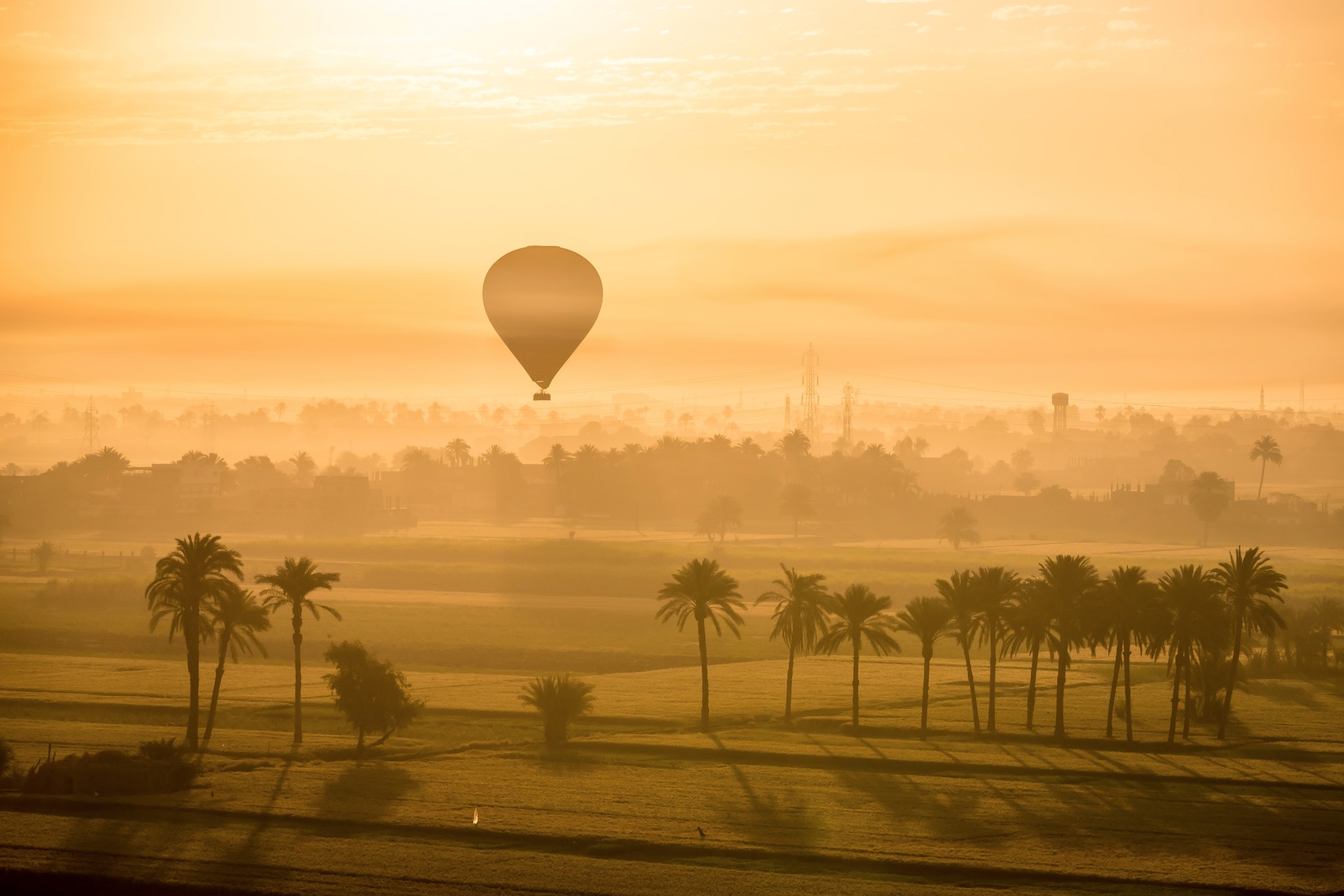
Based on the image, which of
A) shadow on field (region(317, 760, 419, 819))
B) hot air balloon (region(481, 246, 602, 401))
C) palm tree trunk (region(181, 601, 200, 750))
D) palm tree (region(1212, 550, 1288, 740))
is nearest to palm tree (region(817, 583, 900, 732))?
palm tree (region(1212, 550, 1288, 740))

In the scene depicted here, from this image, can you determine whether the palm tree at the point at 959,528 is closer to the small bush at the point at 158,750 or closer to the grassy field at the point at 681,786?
the grassy field at the point at 681,786

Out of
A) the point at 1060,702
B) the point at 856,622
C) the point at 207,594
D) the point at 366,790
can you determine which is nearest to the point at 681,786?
the point at 366,790

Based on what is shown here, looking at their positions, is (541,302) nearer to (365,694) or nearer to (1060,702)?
(365,694)

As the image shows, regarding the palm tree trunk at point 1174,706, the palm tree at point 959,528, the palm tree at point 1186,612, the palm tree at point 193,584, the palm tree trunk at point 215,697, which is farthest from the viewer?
the palm tree at point 959,528

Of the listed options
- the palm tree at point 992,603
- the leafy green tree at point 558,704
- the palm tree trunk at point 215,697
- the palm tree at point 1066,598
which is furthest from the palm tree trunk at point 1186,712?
the palm tree trunk at point 215,697

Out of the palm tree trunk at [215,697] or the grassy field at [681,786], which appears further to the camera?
the palm tree trunk at [215,697]

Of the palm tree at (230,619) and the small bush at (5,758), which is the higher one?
the palm tree at (230,619)

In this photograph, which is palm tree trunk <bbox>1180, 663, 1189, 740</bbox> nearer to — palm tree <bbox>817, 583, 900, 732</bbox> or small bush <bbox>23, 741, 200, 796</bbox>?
palm tree <bbox>817, 583, 900, 732</bbox>
